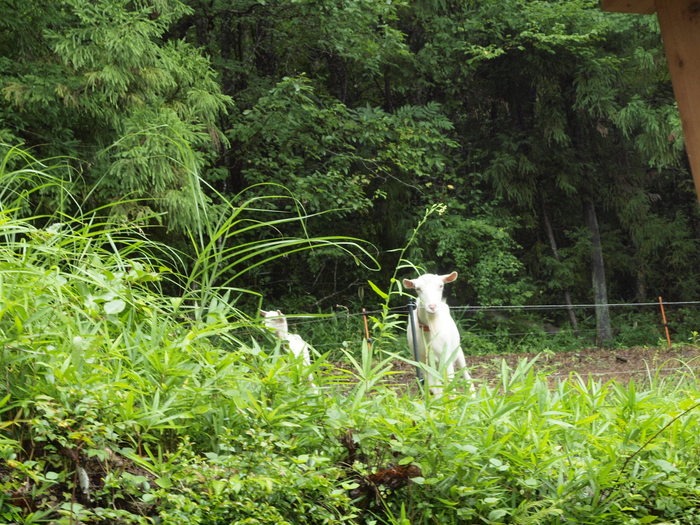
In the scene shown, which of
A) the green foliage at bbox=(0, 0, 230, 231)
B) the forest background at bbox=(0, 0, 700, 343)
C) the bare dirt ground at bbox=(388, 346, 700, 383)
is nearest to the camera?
the green foliage at bbox=(0, 0, 230, 231)

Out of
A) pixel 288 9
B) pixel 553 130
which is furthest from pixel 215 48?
pixel 553 130

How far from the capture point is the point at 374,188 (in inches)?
591

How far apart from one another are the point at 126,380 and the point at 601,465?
4.05 ft

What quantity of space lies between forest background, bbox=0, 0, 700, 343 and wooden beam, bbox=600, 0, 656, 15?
8234mm

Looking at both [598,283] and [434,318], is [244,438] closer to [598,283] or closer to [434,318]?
[434,318]

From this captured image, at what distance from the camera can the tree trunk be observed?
1456cm

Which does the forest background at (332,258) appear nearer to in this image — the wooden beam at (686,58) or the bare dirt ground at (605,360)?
the bare dirt ground at (605,360)

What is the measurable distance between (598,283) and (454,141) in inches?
146

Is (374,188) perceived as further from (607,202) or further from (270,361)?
(270,361)

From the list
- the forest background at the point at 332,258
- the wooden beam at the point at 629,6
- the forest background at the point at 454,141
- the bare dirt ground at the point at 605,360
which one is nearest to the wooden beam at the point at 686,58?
the wooden beam at the point at 629,6

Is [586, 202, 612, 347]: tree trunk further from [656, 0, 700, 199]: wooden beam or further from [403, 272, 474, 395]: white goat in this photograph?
[656, 0, 700, 199]: wooden beam

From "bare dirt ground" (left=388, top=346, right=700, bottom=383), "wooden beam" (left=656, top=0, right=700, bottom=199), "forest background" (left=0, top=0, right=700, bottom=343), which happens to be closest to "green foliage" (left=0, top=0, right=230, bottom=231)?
"forest background" (left=0, top=0, right=700, bottom=343)

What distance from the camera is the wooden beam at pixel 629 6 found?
203 cm

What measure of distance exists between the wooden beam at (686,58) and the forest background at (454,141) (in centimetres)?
845
